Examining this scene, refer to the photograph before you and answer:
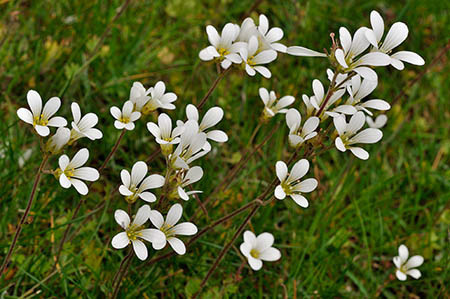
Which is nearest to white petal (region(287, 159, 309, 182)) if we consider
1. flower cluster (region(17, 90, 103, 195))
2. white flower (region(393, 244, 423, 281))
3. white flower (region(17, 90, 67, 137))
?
flower cluster (region(17, 90, 103, 195))

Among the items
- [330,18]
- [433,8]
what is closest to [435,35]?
[433,8]

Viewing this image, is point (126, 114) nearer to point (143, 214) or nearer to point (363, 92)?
point (143, 214)

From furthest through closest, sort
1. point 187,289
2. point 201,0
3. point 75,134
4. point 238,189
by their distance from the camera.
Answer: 1. point 201,0
2. point 238,189
3. point 187,289
4. point 75,134

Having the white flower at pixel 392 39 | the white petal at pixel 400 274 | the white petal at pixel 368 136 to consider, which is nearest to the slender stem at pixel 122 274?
the white petal at pixel 368 136

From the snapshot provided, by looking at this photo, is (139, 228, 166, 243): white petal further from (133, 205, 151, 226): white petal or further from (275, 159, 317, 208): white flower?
(275, 159, 317, 208): white flower

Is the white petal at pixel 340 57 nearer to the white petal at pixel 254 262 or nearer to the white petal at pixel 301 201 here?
the white petal at pixel 301 201

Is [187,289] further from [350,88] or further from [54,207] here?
[350,88]
